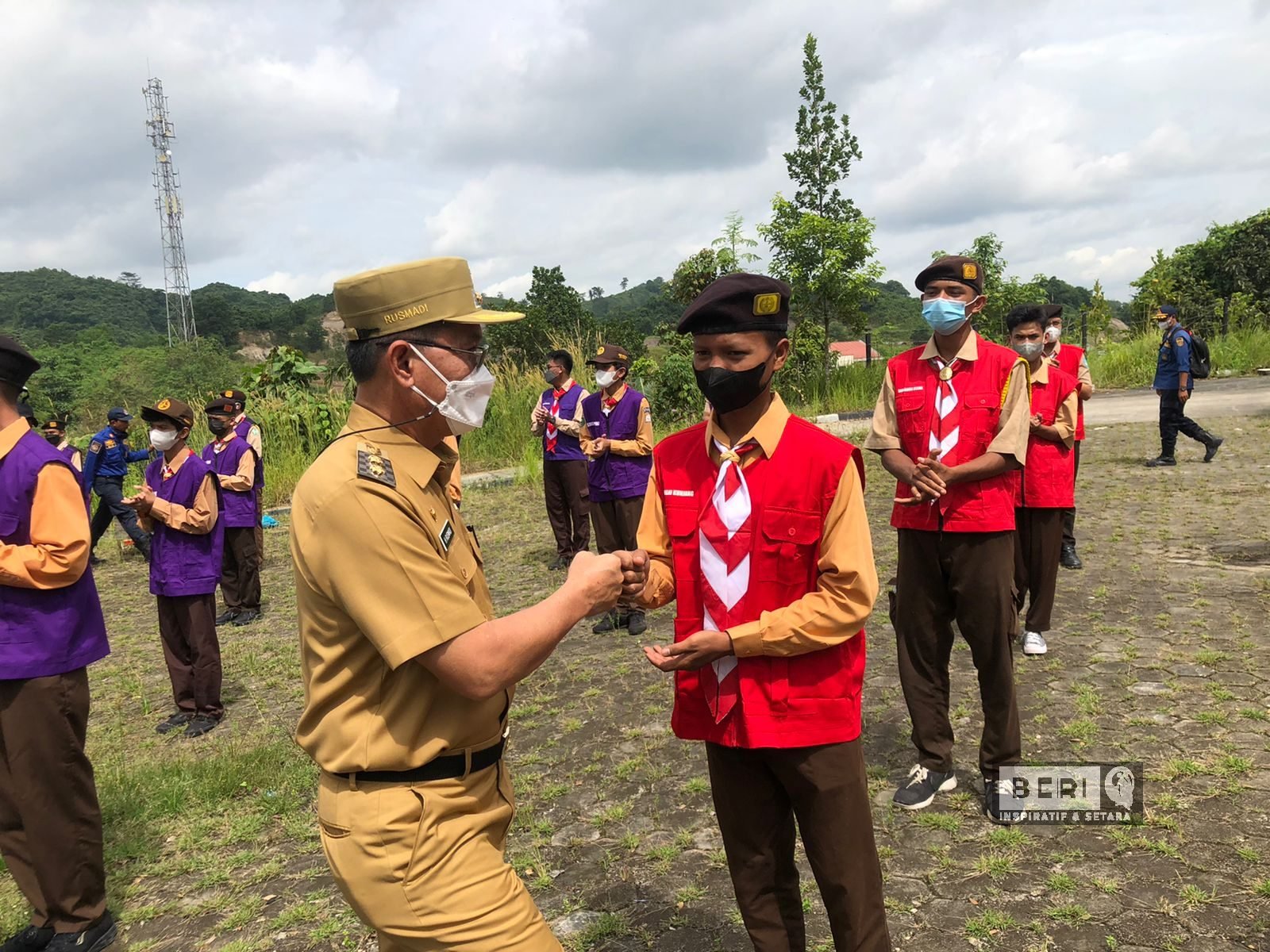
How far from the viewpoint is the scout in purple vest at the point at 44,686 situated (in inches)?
124

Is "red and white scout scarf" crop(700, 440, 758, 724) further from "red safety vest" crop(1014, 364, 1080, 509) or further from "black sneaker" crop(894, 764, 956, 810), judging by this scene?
"red safety vest" crop(1014, 364, 1080, 509)

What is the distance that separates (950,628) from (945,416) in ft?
3.39

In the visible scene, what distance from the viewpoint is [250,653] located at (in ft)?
24.0

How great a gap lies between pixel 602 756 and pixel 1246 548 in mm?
6352

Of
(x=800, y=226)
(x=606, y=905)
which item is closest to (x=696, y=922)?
(x=606, y=905)

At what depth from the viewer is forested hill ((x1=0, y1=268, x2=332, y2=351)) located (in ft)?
210

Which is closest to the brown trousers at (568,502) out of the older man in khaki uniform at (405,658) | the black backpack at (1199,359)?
the older man in khaki uniform at (405,658)

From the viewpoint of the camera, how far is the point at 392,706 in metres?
1.75

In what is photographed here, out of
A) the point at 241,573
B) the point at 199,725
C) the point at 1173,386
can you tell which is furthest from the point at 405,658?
the point at 1173,386

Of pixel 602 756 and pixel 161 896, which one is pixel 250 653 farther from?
pixel 602 756

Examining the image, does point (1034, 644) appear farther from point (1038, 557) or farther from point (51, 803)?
point (51, 803)

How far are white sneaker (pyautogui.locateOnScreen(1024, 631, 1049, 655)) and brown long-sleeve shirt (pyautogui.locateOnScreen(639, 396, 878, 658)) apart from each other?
3810mm

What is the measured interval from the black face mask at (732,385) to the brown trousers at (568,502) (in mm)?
6467

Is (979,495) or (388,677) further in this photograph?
(979,495)
